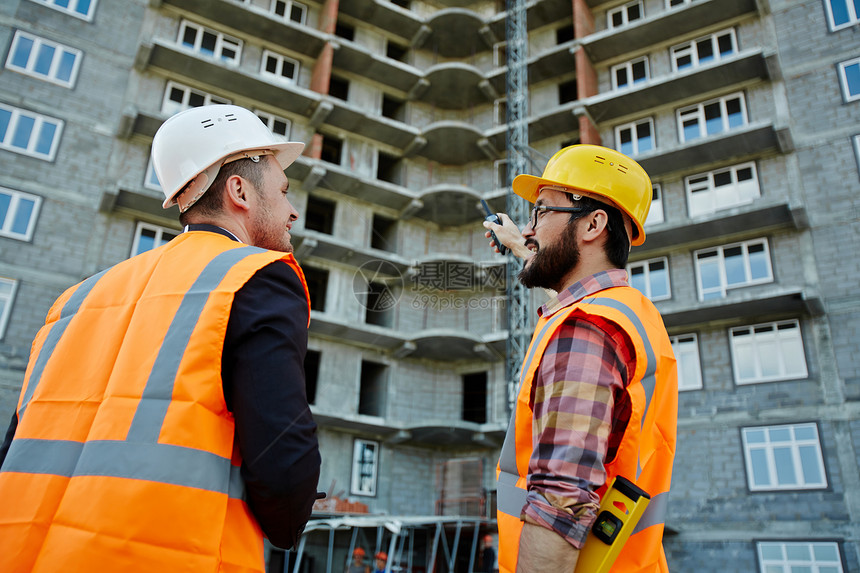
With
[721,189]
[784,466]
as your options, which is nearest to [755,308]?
[784,466]

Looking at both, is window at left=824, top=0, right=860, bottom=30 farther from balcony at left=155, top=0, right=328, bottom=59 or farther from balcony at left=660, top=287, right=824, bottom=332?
balcony at left=155, top=0, right=328, bottom=59

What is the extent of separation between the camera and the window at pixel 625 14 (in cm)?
2525

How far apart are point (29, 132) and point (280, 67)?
31.1ft

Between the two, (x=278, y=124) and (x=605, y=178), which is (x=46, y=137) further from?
(x=605, y=178)

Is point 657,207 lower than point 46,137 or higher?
lower

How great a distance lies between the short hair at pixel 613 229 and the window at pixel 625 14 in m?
25.1

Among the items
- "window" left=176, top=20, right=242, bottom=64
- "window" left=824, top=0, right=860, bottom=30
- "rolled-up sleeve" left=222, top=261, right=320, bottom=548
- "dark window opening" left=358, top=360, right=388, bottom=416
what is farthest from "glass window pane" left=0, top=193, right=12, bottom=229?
"window" left=824, top=0, right=860, bottom=30

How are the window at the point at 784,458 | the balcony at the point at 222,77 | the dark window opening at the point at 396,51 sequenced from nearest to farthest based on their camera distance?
the window at the point at 784,458
the balcony at the point at 222,77
the dark window opening at the point at 396,51

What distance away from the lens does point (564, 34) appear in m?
28.2

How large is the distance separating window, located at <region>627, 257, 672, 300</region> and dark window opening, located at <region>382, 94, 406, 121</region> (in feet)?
39.6

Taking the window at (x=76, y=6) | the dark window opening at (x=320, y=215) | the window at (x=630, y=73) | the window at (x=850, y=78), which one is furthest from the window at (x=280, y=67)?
the window at (x=850, y=78)

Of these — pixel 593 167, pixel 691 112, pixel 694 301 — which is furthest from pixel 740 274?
pixel 593 167

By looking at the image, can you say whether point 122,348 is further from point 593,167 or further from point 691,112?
point 691,112

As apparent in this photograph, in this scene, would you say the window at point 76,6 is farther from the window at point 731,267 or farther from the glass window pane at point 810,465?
the glass window pane at point 810,465
